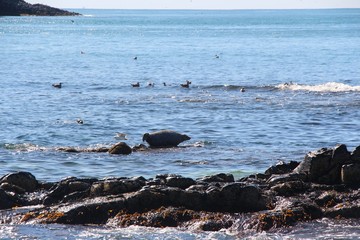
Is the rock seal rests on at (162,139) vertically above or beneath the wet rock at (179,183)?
beneath

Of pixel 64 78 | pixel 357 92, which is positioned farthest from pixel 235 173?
pixel 64 78

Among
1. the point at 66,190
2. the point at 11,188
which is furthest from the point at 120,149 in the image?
the point at 66,190

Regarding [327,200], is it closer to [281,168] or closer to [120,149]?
[281,168]

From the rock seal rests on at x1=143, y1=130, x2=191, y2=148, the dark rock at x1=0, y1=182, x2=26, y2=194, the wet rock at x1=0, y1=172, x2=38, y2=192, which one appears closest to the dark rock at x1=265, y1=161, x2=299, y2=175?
the wet rock at x1=0, y1=172, x2=38, y2=192

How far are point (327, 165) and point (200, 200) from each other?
11.4 feet

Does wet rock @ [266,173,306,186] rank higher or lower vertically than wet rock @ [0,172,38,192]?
higher

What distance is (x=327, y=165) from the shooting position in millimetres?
18812

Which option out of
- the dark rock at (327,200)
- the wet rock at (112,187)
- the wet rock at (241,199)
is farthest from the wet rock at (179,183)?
the dark rock at (327,200)

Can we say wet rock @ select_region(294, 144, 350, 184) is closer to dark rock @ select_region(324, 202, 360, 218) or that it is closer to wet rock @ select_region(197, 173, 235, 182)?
wet rock @ select_region(197, 173, 235, 182)

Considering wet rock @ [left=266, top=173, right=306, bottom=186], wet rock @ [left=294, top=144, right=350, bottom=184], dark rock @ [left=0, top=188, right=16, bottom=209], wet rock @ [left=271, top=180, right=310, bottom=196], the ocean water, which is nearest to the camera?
dark rock @ [left=0, top=188, right=16, bottom=209]

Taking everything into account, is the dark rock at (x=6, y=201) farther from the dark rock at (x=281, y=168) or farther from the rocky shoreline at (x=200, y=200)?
the dark rock at (x=281, y=168)

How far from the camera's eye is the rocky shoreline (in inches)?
646

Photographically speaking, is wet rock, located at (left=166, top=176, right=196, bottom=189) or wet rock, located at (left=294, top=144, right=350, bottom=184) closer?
wet rock, located at (left=166, top=176, right=196, bottom=189)

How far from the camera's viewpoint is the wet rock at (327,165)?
18.7 meters
